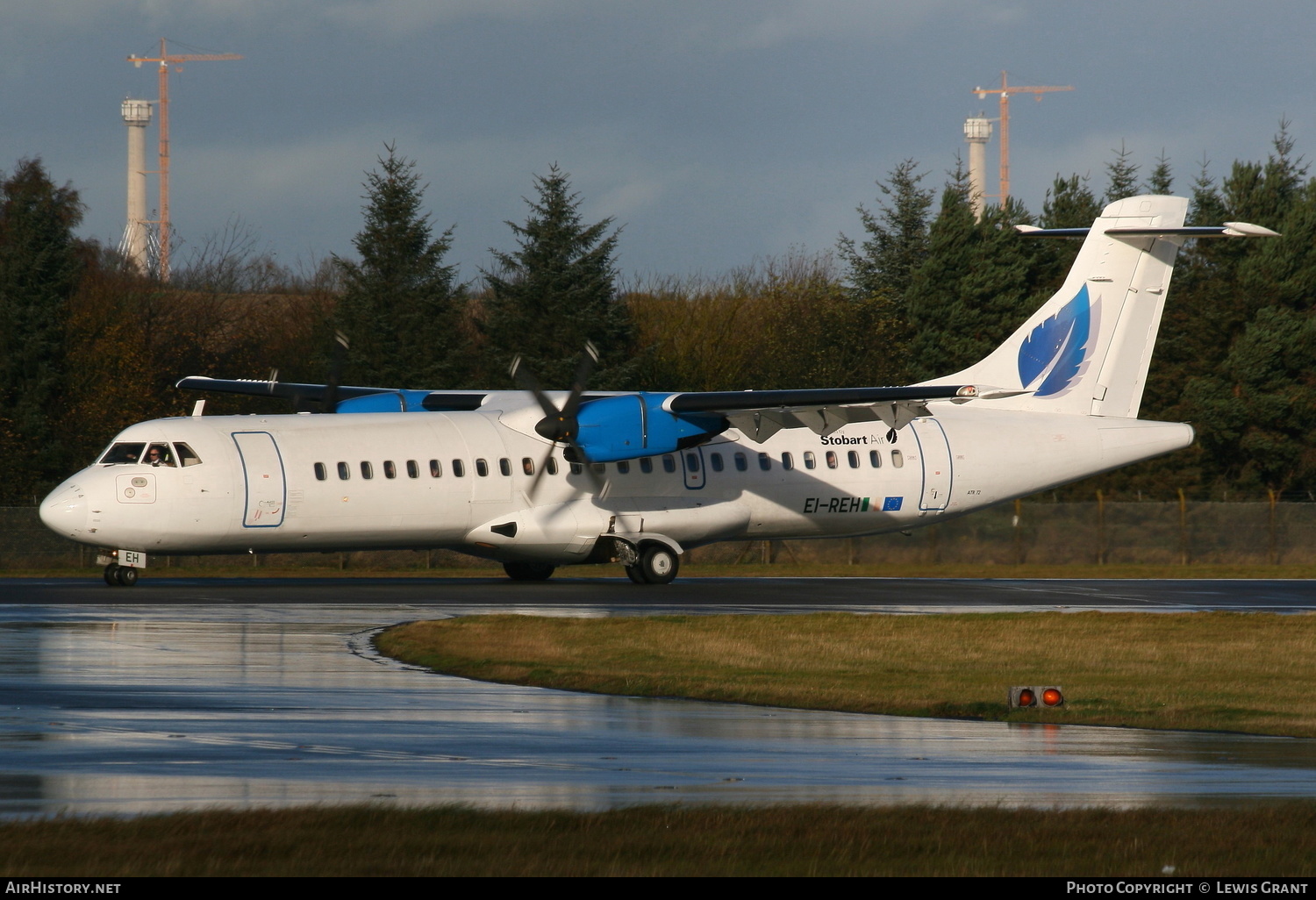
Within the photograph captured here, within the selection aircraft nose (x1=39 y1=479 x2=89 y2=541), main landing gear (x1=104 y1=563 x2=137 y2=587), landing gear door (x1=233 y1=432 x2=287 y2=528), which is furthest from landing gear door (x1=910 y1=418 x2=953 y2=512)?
aircraft nose (x1=39 y1=479 x2=89 y2=541)

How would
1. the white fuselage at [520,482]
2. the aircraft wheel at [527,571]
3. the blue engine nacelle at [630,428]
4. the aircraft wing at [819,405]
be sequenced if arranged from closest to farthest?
1. the white fuselage at [520,482]
2. the aircraft wing at [819,405]
3. the blue engine nacelle at [630,428]
4. the aircraft wheel at [527,571]

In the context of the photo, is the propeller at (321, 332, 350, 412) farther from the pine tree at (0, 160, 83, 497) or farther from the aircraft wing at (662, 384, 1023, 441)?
the pine tree at (0, 160, 83, 497)

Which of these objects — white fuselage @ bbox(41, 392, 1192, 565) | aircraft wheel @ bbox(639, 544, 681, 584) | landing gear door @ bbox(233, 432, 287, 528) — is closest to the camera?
white fuselage @ bbox(41, 392, 1192, 565)

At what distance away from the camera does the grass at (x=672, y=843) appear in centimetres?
754

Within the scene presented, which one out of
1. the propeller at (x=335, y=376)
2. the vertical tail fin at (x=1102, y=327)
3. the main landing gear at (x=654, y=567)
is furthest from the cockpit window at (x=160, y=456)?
the vertical tail fin at (x=1102, y=327)

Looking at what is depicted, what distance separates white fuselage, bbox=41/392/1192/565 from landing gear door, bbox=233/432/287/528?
24 millimetres

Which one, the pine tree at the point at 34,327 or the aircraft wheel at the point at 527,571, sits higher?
the pine tree at the point at 34,327

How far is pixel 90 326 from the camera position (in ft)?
160

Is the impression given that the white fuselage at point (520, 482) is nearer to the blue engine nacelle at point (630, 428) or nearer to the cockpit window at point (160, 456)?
the cockpit window at point (160, 456)

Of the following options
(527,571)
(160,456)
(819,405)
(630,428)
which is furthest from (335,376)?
(819,405)

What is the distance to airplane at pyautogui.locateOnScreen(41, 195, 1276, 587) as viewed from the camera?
2708 cm

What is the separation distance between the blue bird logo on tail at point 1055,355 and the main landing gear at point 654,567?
847 centimetres

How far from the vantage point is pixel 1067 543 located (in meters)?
43.1
